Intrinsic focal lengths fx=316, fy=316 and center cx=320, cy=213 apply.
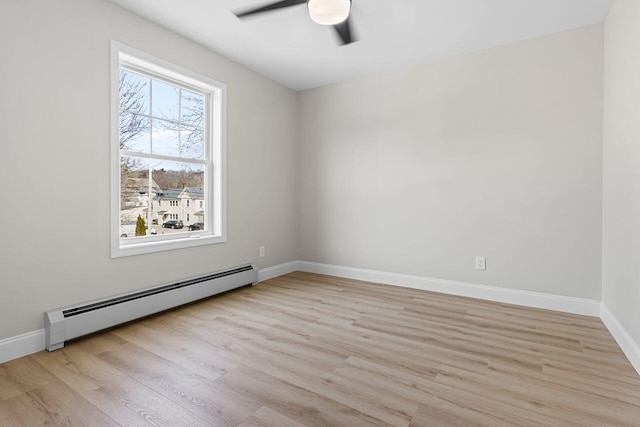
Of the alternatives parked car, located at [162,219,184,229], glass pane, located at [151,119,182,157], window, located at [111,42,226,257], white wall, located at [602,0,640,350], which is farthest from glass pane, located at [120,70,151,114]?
white wall, located at [602,0,640,350]

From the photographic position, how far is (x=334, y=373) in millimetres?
1863

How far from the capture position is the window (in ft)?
8.82

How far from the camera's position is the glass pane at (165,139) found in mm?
2977

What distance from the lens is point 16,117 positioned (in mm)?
2057

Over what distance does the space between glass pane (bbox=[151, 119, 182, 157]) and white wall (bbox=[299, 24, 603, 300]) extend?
1.87 meters

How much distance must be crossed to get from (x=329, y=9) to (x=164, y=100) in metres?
1.90

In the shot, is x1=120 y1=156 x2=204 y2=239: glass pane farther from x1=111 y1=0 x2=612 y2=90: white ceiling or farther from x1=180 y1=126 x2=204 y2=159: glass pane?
x1=111 y1=0 x2=612 y2=90: white ceiling

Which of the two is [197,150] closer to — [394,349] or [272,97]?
[272,97]

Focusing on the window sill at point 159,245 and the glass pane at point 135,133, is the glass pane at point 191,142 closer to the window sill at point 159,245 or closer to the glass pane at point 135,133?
the glass pane at point 135,133

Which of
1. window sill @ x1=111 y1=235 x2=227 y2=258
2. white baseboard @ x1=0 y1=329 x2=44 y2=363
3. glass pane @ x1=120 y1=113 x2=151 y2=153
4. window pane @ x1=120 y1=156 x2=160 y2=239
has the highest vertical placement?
glass pane @ x1=120 y1=113 x2=151 y2=153

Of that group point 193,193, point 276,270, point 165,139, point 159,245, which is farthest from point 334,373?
point 165,139

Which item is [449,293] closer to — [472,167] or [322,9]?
[472,167]

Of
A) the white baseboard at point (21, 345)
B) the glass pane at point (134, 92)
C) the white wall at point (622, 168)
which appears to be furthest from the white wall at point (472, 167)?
the white baseboard at point (21, 345)

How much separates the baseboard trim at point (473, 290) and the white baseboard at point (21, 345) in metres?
2.96
